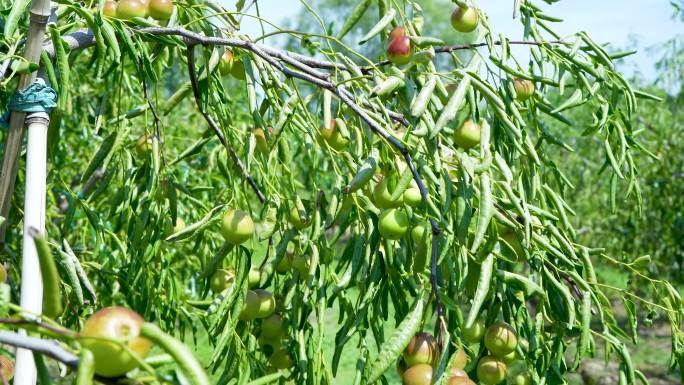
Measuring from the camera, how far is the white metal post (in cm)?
96

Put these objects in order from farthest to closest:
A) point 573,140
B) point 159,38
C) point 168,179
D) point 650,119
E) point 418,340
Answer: point 573,140, point 650,119, point 168,179, point 159,38, point 418,340

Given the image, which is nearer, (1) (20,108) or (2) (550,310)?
(1) (20,108)

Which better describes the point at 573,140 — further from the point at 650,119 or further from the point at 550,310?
the point at 550,310

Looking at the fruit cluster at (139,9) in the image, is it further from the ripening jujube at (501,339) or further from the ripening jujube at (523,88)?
the ripening jujube at (501,339)

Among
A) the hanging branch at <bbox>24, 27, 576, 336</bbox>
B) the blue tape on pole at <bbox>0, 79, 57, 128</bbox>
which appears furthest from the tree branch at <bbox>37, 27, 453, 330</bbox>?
the blue tape on pole at <bbox>0, 79, 57, 128</bbox>

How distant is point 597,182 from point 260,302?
629 cm

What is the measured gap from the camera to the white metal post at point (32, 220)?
3.14ft

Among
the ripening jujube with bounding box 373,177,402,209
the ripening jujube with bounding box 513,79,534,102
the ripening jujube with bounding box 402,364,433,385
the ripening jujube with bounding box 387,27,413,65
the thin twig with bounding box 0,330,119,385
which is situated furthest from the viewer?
the ripening jujube with bounding box 513,79,534,102

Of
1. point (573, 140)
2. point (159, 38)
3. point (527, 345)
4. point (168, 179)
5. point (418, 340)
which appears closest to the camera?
point (418, 340)

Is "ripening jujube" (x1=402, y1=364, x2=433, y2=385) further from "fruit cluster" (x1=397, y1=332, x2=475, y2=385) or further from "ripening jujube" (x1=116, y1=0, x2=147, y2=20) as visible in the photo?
"ripening jujube" (x1=116, y1=0, x2=147, y2=20)

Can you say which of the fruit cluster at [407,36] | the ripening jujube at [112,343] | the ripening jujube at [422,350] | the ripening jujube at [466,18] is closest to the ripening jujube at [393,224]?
the ripening jujube at [422,350]

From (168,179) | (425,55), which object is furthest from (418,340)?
(168,179)

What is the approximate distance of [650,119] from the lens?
6910 mm

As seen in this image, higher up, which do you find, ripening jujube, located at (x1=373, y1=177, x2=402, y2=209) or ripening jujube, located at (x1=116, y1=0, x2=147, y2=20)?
ripening jujube, located at (x1=116, y1=0, x2=147, y2=20)
